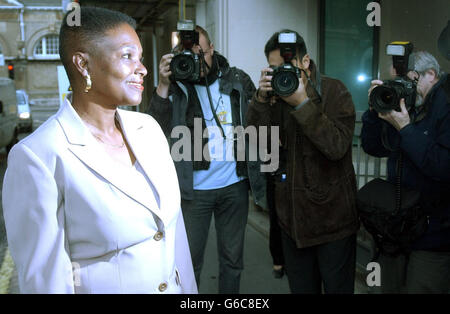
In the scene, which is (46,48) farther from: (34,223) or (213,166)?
(34,223)

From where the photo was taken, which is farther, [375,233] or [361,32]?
[361,32]

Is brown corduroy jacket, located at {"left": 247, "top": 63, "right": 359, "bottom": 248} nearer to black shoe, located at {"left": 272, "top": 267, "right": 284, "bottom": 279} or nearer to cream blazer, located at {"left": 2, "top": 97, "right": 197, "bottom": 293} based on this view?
cream blazer, located at {"left": 2, "top": 97, "right": 197, "bottom": 293}

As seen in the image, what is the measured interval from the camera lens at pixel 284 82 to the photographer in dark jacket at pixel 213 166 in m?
0.64

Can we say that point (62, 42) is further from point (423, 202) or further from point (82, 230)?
point (423, 202)

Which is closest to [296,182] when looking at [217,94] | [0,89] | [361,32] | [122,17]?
[217,94]

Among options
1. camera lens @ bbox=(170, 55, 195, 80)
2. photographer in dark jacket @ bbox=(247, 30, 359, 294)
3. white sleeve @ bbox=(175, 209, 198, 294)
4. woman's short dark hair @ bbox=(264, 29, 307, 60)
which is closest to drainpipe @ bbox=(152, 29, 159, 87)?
camera lens @ bbox=(170, 55, 195, 80)

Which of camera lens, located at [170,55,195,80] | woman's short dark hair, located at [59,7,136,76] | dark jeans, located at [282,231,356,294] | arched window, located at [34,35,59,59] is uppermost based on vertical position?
arched window, located at [34,35,59,59]

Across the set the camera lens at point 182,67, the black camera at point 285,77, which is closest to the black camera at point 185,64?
Result: the camera lens at point 182,67

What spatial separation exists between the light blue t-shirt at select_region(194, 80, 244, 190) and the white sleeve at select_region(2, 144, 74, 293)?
5.18 ft

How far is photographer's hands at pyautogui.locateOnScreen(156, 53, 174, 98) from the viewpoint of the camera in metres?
2.56

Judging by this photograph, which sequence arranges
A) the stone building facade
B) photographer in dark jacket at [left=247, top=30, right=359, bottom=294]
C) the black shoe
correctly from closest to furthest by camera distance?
photographer in dark jacket at [left=247, top=30, right=359, bottom=294] → the black shoe → the stone building facade

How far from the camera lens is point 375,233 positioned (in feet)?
7.19

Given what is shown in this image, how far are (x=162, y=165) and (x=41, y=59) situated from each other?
3648 centimetres

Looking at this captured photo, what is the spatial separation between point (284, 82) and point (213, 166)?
2.65 ft
